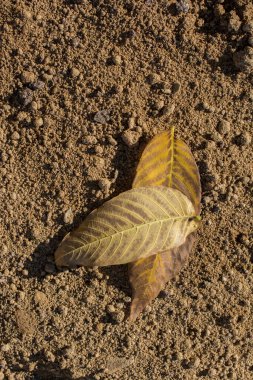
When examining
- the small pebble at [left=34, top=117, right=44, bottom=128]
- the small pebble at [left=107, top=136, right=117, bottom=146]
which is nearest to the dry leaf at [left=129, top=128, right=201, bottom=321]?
the small pebble at [left=107, top=136, right=117, bottom=146]

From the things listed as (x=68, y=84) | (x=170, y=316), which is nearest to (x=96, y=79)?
(x=68, y=84)

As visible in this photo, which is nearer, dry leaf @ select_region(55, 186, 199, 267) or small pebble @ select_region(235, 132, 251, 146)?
dry leaf @ select_region(55, 186, 199, 267)

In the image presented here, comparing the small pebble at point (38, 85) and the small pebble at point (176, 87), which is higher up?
the small pebble at point (176, 87)

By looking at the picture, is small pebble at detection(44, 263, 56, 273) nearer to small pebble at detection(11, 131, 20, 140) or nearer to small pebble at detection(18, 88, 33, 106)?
small pebble at detection(11, 131, 20, 140)

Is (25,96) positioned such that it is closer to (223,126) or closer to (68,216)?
(68,216)

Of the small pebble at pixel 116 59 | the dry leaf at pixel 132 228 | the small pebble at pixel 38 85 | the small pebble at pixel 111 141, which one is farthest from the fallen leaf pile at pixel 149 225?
the small pebble at pixel 38 85

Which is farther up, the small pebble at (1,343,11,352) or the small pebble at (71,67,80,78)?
the small pebble at (71,67,80,78)

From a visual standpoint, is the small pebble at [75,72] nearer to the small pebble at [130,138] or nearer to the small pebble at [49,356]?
the small pebble at [130,138]
